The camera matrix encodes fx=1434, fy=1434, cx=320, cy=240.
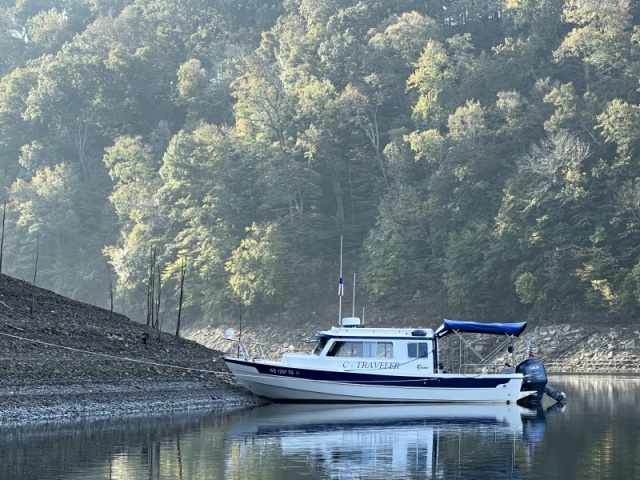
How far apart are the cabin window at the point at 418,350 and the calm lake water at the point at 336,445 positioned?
1933 mm

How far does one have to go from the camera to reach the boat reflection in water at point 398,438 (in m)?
34.7

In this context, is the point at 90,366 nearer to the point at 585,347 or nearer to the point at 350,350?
the point at 350,350

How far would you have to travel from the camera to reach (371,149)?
378ft

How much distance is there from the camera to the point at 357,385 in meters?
51.4

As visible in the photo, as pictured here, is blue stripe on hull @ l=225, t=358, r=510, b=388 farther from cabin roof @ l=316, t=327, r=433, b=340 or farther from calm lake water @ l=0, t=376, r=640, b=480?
cabin roof @ l=316, t=327, r=433, b=340

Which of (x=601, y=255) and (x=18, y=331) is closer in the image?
(x=18, y=331)

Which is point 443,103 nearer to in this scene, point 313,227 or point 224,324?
point 313,227

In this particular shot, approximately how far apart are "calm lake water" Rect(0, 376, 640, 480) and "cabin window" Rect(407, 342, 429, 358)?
1.93 m

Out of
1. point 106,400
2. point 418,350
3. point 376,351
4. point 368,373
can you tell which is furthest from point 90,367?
point 418,350

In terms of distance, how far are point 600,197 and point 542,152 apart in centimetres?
558

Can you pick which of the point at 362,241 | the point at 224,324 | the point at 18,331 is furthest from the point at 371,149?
the point at 18,331

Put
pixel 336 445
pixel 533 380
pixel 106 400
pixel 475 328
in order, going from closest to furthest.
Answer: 1. pixel 336 445
2. pixel 106 400
3. pixel 475 328
4. pixel 533 380

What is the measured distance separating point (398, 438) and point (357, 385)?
10.5m

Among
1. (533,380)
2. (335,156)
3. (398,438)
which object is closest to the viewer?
(398,438)
